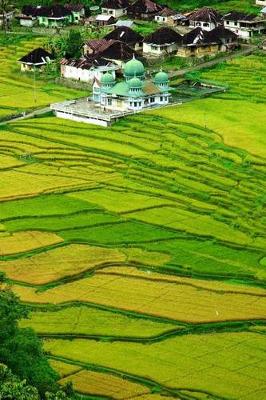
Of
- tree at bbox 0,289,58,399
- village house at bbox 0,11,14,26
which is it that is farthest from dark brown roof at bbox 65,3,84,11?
tree at bbox 0,289,58,399

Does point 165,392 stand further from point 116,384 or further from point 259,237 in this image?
point 259,237

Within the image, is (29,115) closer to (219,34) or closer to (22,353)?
(219,34)

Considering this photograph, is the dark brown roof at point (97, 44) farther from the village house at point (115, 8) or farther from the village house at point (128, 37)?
the village house at point (115, 8)

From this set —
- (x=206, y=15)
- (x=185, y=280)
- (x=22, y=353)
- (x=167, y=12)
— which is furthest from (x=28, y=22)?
(x=22, y=353)

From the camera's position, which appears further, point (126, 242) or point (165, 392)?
point (126, 242)

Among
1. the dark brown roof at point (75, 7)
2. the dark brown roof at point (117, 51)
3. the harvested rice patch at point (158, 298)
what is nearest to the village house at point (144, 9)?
the dark brown roof at point (75, 7)

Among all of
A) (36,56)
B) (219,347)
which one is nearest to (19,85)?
(36,56)
